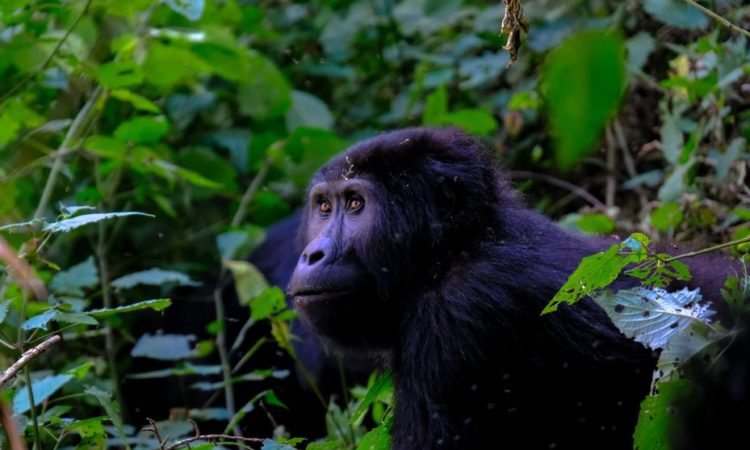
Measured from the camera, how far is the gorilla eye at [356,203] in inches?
140

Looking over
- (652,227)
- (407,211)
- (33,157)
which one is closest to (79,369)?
(407,211)

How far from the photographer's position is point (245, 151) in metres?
6.31

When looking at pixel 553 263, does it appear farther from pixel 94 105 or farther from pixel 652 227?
pixel 94 105

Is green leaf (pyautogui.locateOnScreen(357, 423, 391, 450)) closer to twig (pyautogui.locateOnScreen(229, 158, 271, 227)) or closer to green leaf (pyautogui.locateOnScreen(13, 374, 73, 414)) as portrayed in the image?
green leaf (pyautogui.locateOnScreen(13, 374, 73, 414))

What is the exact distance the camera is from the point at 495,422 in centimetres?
284

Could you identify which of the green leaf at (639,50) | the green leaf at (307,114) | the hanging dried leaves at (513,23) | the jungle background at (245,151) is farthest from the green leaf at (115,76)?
the green leaf at (639,50)

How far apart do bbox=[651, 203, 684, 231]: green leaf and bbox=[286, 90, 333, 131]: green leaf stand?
7.62ft

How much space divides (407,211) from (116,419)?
3.96 feet

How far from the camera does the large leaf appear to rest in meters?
2.27

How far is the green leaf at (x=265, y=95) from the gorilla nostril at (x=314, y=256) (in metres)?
2.83

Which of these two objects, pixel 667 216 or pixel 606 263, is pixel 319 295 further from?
pixel 667 216

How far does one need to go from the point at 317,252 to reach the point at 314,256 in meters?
0.02

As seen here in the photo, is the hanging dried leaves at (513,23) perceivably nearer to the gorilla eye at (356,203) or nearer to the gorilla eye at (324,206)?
the gorilla eye at (356,203)

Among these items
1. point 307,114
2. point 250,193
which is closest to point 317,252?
point 250,193
